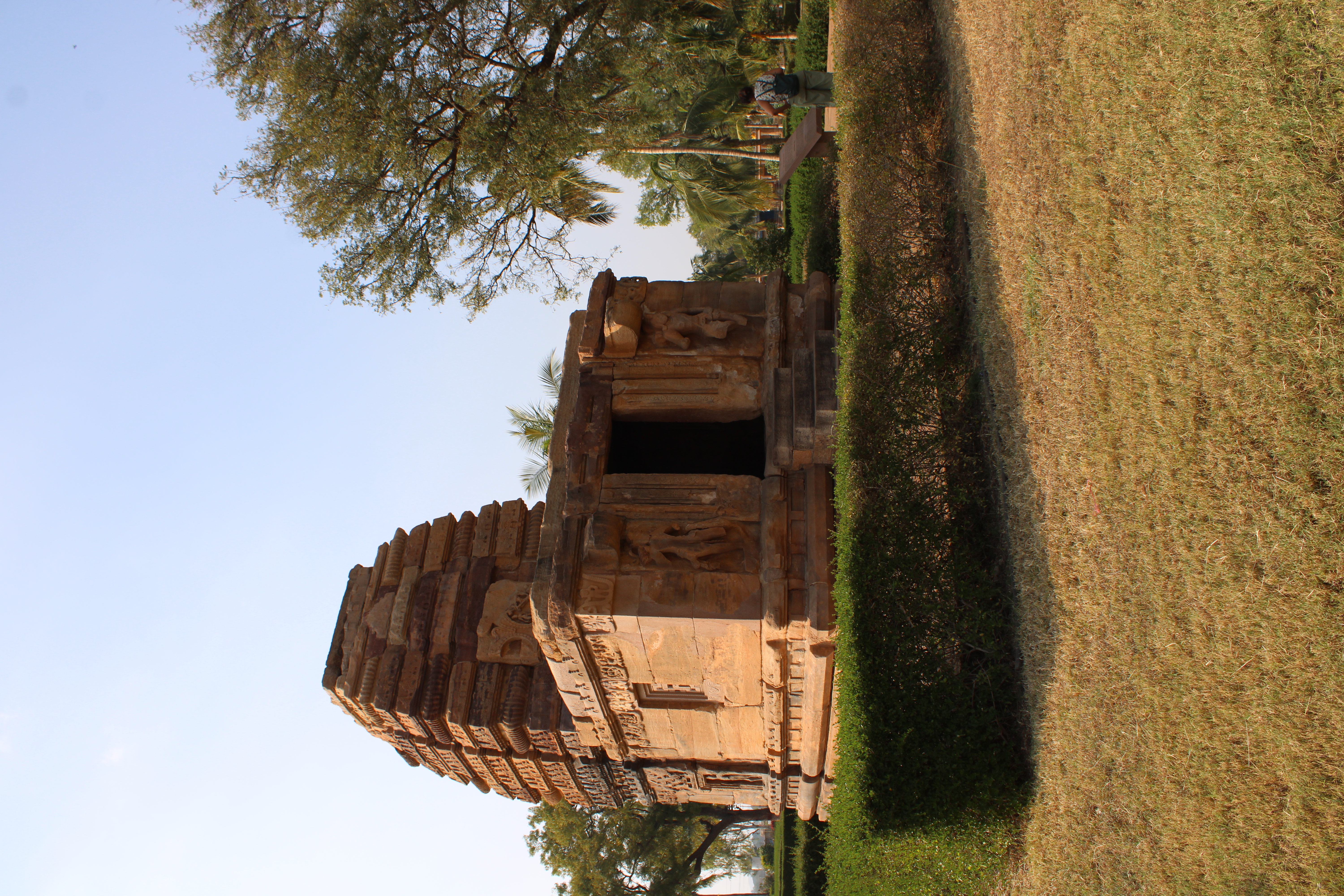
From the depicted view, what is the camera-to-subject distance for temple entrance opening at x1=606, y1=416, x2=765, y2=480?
938cm

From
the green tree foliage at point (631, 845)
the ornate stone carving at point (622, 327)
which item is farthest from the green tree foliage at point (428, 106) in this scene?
the green tree foliage at point (631, 845)

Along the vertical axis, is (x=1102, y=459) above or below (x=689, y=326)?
below

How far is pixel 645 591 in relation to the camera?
768 centimetres

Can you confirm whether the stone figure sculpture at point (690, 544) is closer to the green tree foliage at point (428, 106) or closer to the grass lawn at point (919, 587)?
the grass lawn at point (919, 587)

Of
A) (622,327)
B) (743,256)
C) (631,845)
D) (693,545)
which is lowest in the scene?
(631,845)

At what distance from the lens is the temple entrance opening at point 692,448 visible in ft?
30.8

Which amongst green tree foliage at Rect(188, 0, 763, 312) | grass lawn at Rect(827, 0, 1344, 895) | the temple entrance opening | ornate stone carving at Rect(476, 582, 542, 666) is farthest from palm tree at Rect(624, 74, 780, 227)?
ornate stone carving at Rect(476, 582, 542, 666)

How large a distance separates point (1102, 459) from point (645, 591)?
4.17 meters

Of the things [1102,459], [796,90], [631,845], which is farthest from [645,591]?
[631,845]

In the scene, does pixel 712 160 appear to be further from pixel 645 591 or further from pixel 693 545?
pixel 645 591

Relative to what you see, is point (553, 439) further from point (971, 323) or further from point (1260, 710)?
point (1260, 710)

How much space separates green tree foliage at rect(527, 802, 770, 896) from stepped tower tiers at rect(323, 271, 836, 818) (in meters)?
10.9

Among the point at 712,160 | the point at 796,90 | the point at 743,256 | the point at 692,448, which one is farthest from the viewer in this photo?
the point at 743,256

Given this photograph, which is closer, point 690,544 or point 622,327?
point 690,544
